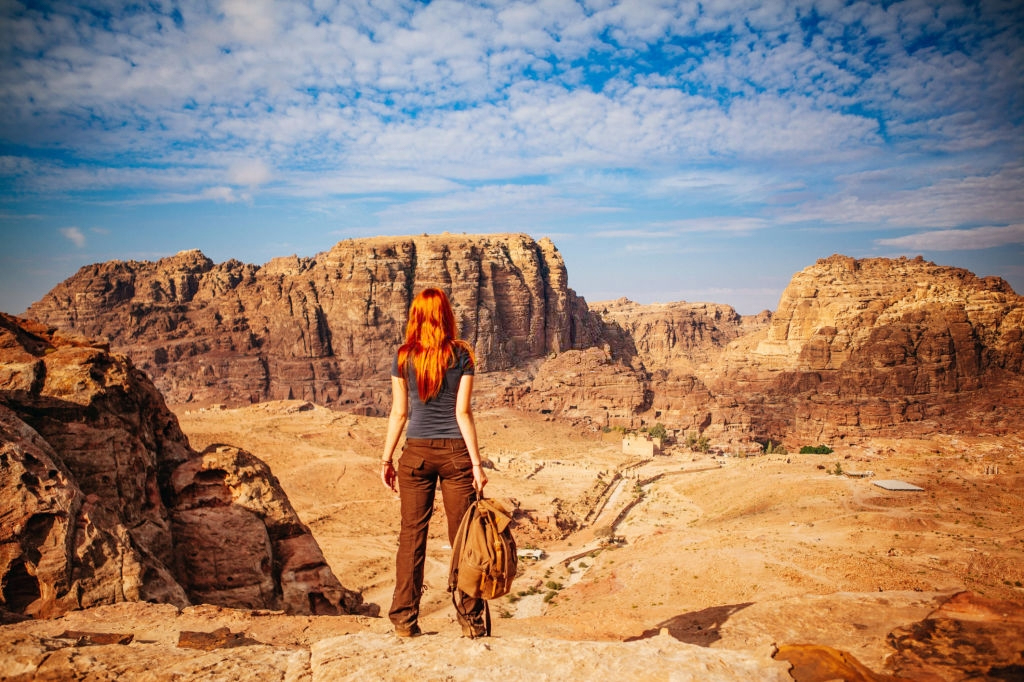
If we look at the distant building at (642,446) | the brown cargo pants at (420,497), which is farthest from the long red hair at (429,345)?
the distant building at (642,446)

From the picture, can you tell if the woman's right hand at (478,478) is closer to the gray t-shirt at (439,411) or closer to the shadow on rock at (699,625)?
the gray t-shirt at (439,411)

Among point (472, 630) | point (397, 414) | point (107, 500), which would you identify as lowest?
point (472, 630)

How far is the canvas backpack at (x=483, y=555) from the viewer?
5.38 metres

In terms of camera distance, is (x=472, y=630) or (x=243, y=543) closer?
(x=472, y=630)

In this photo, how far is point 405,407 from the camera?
19.8 ft

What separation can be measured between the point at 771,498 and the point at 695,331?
102 m

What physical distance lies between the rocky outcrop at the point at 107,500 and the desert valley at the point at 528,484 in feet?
0.15

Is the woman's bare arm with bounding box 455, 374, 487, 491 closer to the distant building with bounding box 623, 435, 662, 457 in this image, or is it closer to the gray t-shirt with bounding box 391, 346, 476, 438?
the gray t-shirt with bounding box 391, 346, 476, 438

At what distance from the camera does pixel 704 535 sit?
21.5m

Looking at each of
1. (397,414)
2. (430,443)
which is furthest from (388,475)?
(430,443)

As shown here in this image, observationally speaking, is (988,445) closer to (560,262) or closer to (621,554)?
(621,554)

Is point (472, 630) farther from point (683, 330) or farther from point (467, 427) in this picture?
point (683, 330)

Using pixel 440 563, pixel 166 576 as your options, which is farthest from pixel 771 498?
pixel 166 576

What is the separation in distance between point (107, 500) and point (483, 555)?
24.2 feet
